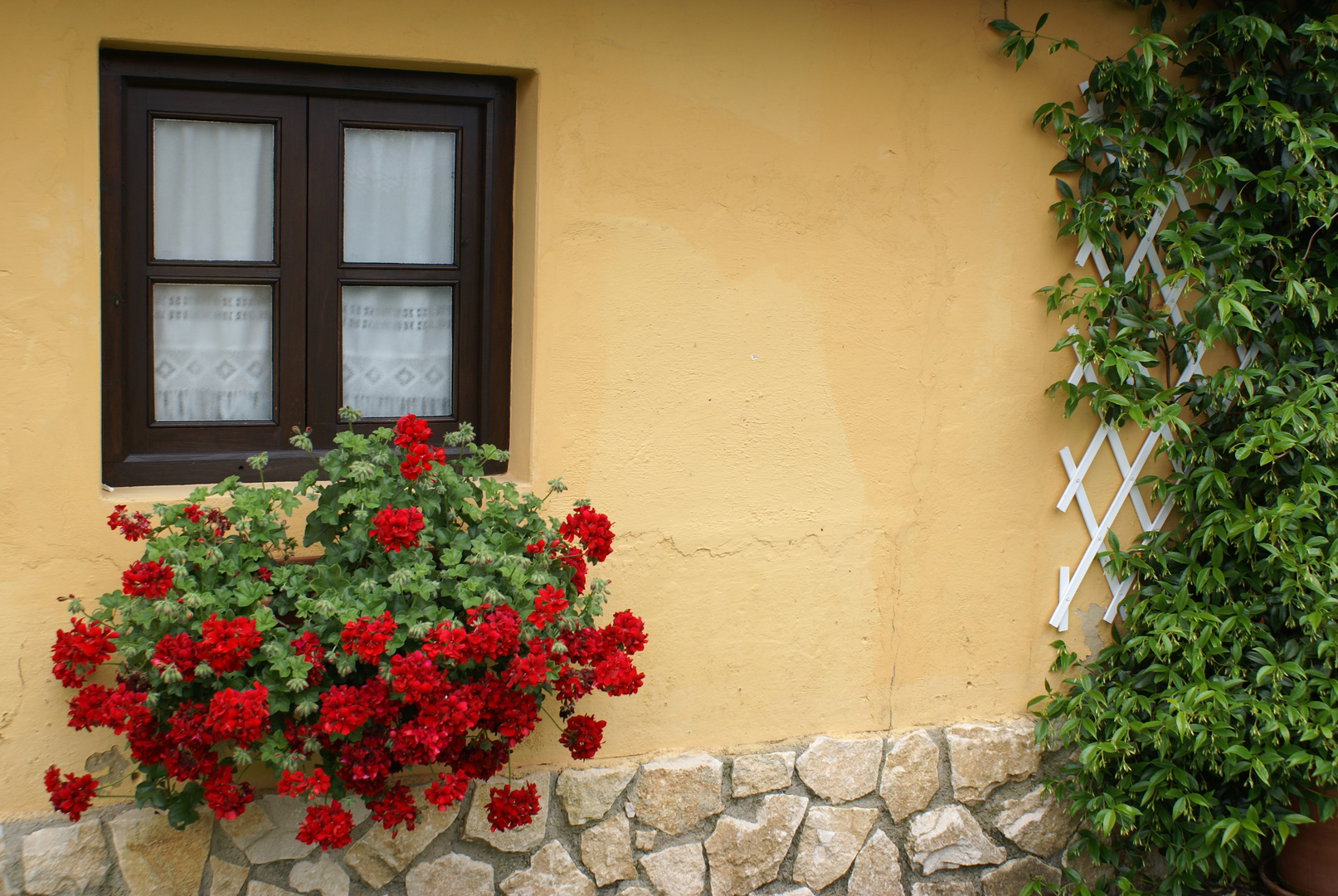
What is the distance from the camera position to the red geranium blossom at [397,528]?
5.86 ft

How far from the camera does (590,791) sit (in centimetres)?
237

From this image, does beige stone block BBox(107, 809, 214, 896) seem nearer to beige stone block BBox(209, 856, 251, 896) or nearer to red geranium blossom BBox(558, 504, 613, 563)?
beige stone block BBox(209, 856, 251, 896)

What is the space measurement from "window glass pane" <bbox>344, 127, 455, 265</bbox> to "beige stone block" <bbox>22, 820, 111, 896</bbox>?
1.40 meters

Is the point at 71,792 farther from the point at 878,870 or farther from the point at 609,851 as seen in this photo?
the point at 878,870

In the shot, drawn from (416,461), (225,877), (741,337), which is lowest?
(225,877)

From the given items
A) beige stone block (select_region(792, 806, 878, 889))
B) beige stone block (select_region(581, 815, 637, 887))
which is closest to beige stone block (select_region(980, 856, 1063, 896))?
beige stone block (select_region(792, 806, 878, 889))

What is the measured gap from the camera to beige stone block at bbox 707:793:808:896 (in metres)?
2.46

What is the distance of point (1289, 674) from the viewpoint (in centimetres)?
250

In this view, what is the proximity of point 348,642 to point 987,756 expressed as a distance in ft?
5.97

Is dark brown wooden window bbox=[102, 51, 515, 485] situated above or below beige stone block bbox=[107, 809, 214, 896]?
above

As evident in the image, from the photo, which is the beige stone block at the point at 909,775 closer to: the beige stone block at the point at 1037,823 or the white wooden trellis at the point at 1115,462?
the beige stone block at the point at 1037,823

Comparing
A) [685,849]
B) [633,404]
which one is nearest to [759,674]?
[685,849]

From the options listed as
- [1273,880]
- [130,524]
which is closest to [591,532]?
[130,524]

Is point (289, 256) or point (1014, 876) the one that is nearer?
point (289, 256)
